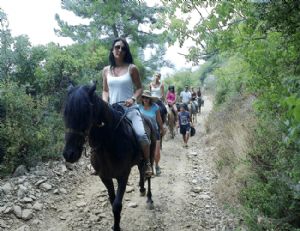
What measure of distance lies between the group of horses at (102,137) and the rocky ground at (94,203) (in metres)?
0.96

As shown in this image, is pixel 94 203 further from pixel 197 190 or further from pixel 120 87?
pixel 120 87

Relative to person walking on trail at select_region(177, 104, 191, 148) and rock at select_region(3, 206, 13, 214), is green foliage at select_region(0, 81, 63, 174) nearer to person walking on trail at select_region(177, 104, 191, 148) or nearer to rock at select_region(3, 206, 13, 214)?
rock at select_region(3, 206, 13, 214)

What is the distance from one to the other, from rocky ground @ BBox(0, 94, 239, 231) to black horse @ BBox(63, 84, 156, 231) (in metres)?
0.96

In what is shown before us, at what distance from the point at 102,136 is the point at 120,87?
0.96 meters

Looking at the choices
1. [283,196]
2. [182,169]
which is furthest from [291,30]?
[182,169]

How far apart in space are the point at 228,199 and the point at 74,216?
9.42 ft

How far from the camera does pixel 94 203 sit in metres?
6.20

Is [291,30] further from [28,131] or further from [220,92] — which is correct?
[220,92]

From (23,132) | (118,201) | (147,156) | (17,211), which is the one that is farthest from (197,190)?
(23,132)

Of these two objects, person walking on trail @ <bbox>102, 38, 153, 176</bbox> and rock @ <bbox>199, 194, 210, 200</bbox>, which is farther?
rock @ <bbox>199, 194, 210, 200</bbox>

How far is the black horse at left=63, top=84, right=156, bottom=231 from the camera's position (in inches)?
135

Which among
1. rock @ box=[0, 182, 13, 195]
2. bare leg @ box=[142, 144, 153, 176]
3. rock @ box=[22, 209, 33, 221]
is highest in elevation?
bare leg @ box=[142, 144, 153, 176]

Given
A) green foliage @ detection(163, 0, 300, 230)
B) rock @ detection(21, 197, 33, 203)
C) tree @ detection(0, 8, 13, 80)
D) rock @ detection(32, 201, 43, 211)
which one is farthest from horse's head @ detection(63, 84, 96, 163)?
tree @ detection(0, 8, 13, 80)

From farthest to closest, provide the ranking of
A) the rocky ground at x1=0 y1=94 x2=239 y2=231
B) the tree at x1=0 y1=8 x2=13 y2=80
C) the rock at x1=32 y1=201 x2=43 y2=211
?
the tree at x1=0 y1=8 x2=13 y2=80
the rock at x1=32 y1=201 x2=43 y2=211
the rocky ground at x1=0 y1=94 x2=239 y2=231
